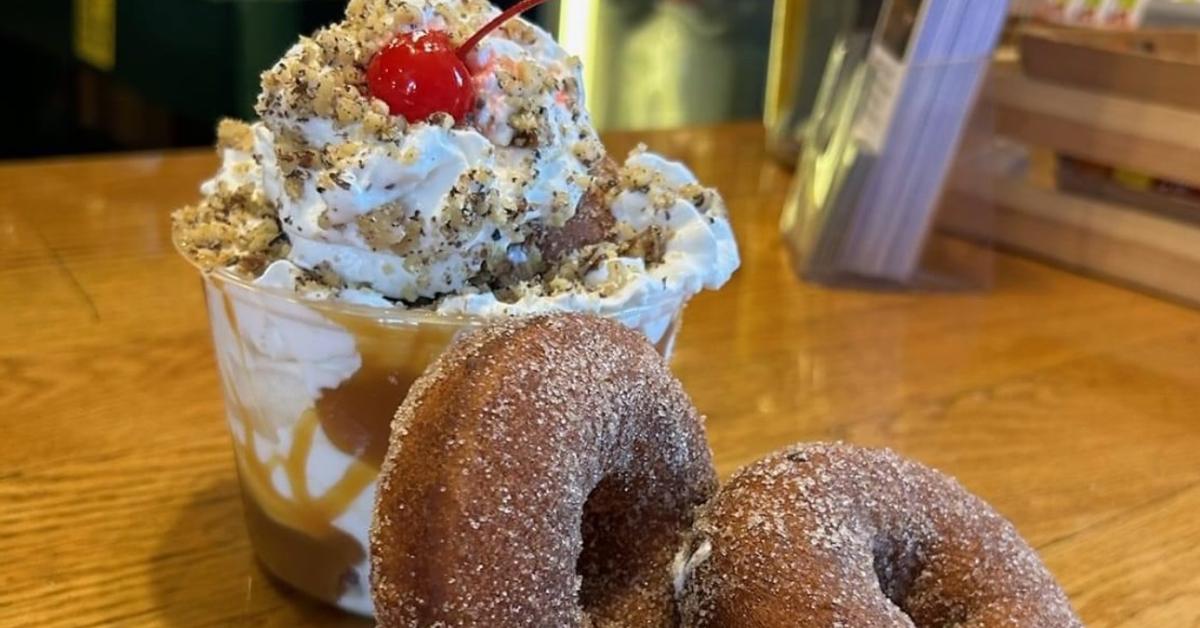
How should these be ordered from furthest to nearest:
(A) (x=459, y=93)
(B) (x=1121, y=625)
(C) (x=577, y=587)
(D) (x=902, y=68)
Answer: (D) (x=902, y=68), (B) (x=1121, y=625), (A) (x=459, y=93), (C) (x=577, y=587)

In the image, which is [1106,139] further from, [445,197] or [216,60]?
[216,60]

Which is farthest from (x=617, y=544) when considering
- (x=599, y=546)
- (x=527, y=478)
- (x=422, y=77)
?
(x=422, y=77)

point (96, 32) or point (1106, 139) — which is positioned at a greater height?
point (1106, 139)

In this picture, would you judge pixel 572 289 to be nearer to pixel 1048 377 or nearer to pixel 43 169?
pixel 1048 377

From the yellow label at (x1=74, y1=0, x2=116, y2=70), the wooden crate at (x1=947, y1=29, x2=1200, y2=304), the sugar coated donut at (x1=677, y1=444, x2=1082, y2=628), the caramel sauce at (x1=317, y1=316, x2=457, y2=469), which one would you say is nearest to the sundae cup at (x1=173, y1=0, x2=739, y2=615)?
the caramel sauce at (x1=317, y1=316, x2=457, y2=469)

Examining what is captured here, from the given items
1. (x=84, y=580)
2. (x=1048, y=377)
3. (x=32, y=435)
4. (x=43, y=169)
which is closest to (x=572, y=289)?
(x=84, y=580)

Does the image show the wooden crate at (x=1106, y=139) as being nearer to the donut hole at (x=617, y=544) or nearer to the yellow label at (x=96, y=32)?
the donut hole at (x=617, y=544)
